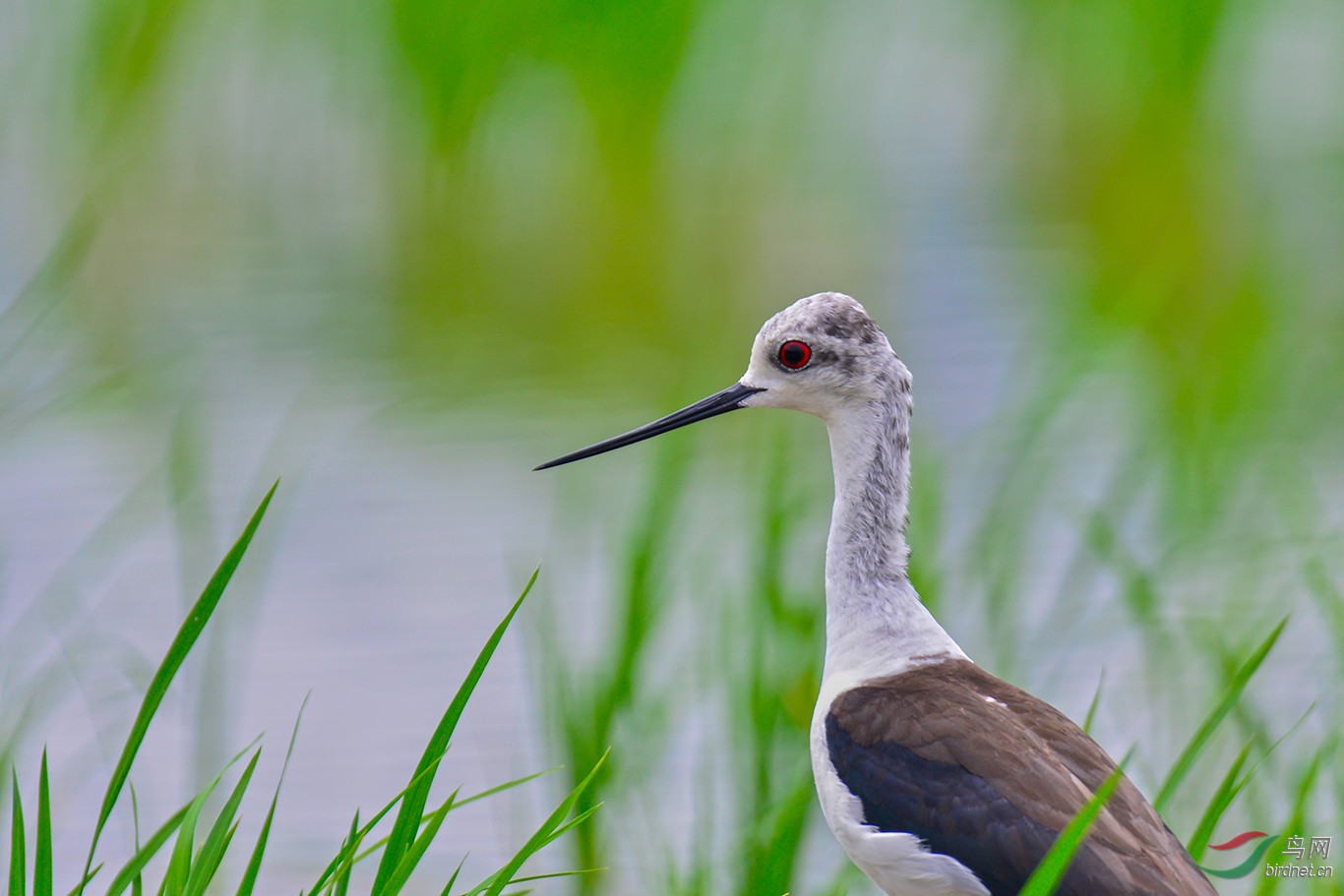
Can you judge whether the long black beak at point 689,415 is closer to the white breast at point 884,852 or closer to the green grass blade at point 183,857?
the white breast at point 884,852

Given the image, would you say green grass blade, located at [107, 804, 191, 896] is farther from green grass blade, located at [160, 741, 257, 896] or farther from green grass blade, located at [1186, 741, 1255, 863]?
green grass blade, located at [1186, 741, 1255, 863]

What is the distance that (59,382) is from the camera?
616 centimetres

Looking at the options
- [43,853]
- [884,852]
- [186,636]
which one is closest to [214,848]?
[43,853]

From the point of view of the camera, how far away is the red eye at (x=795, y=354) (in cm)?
290

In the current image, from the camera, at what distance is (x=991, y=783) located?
2.45 meters

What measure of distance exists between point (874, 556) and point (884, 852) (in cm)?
54

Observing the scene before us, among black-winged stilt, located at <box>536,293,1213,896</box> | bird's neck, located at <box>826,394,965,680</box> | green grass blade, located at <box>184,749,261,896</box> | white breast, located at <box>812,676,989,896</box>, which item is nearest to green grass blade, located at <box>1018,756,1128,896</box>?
black-winged stilt, located at <box>536,293,1213,896</box>

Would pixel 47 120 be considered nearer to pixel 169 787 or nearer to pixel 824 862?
pixel 169 787

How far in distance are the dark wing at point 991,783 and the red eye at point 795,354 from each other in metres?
0.57

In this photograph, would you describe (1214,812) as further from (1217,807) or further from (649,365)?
(649,365)

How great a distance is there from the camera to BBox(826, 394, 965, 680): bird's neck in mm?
2791

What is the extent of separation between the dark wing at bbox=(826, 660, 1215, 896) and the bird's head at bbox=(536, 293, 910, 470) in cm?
51

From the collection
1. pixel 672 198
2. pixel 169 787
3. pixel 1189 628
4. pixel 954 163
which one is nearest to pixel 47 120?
pixel 672 198

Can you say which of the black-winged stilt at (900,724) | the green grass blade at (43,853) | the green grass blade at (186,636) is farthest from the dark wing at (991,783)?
the green grass blade at (43,853)
